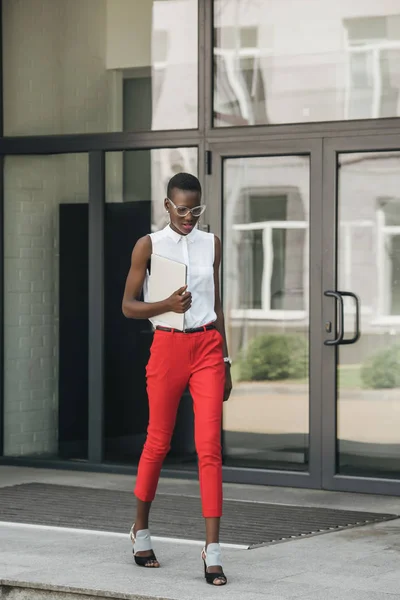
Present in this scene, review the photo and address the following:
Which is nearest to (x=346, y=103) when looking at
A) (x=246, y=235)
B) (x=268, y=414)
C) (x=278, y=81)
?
(x=278, y=81)

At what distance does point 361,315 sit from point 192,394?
259cm

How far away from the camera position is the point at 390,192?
7488 millimetres

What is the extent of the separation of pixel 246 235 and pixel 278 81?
950 mm

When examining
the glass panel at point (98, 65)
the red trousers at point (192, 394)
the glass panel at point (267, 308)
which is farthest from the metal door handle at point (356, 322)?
the red trousers at point (192, 394)

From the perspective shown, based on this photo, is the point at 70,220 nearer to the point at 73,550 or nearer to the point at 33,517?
the point at 33,517

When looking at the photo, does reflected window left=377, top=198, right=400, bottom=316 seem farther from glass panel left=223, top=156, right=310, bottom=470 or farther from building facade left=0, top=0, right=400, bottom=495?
A: glass panel left=223, top=156, right=310, bottom=470

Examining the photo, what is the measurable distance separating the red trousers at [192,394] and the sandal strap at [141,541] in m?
0.16

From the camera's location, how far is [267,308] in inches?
311

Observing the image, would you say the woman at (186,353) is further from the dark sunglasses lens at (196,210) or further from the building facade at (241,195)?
the building facade at (241,195)

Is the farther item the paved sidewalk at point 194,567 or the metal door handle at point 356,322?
the metal door handle at point 356,322

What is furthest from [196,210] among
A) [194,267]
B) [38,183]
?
[38,183]

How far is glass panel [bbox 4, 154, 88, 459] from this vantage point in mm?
8602

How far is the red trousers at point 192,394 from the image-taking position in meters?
5.09

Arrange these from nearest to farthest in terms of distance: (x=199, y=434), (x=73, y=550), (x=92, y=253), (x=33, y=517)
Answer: (x=199, y=434)
(x=73, y=550)
(x=33, y=517)
(x=92, y=253)
